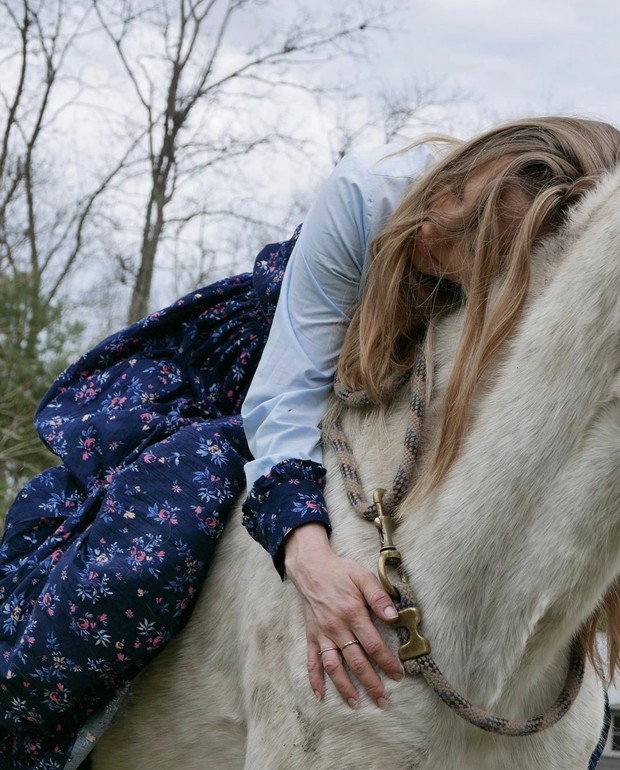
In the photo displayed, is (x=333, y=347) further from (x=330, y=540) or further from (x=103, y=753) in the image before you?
(x=103, y=753)

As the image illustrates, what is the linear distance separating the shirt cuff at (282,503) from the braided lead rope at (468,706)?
25 centimetres

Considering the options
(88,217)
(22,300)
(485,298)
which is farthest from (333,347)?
(88,217)

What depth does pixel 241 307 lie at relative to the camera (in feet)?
8.51

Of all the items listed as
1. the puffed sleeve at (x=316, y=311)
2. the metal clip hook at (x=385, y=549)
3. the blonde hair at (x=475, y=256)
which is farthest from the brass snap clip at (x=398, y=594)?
the puffed sleeve at (x=316, y=311)

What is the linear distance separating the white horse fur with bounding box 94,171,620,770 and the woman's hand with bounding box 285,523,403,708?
0.04 metres

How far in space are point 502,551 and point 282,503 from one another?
455 mm

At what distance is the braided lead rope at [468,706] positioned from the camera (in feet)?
5.51

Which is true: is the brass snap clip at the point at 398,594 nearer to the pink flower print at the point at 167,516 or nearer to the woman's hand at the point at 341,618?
the woman's hand at the point at 341,618

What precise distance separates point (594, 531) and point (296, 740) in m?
0.69

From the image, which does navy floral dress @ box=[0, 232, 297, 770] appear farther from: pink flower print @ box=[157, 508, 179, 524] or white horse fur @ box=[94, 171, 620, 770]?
white horse fur @ box=[94, 171, 620, 770]

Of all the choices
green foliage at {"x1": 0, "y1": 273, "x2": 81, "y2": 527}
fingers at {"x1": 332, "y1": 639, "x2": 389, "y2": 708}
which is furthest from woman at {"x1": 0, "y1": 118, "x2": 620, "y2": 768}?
green foliage at {"x1": 0, "y1": 273, "x2": 81, "y2": 527}

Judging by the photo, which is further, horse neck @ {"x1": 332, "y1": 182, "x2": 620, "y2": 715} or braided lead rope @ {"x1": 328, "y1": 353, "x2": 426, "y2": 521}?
braided lead rope @ {"x1": 328, "y1": 353, "x2": 426, "y2": 521}

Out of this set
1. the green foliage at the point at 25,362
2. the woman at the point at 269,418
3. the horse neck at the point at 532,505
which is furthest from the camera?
the green foliage at the point at 25,362

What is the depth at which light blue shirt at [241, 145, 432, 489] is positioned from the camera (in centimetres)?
208
